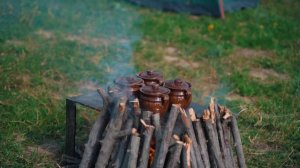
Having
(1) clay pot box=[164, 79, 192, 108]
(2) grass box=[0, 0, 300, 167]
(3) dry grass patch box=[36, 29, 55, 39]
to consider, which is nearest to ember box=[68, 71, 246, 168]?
(1) clay pot box=[164, 79, 192, 108]

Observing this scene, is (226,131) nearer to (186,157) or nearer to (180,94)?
(180,94)

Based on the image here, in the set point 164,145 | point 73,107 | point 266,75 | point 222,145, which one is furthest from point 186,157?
point 266,75

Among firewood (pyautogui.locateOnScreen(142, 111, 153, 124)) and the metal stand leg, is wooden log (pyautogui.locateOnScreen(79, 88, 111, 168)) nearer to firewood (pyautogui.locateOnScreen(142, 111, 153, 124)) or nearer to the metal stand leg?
firewood (pyautogui.locateOnScreen(142, 111, 153, 124))

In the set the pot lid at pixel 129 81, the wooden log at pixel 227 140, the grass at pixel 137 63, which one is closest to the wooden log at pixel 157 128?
the pot lid at pixel 129 81

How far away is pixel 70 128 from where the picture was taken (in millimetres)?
4539

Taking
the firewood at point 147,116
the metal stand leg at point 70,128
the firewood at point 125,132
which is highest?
the firewood at point 147,116

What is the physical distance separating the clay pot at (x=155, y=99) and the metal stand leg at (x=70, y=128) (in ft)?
2.71

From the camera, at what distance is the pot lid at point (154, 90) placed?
3885 millimetres

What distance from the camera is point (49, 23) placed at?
9023 millimetres

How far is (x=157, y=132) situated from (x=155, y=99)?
30 centimetres

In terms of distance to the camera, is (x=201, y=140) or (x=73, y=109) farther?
(x=73, y=109)

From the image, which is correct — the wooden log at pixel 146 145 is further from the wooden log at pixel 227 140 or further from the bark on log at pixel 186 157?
the wooden log at pixel 227 140

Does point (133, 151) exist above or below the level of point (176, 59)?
below

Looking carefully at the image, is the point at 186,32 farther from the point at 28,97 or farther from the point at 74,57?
the point at 28,97
